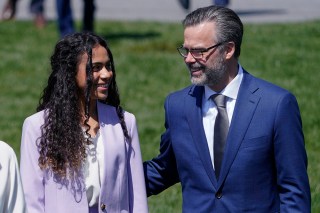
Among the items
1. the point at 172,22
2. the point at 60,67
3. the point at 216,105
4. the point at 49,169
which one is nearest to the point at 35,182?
the point at 49,169

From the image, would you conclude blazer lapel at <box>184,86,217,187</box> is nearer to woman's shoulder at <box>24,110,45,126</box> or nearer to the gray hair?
the gray hair

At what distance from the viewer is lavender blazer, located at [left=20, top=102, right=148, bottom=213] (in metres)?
5.94

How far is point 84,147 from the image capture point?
5.99 meters

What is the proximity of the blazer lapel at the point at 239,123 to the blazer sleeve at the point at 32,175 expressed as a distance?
0.92 m

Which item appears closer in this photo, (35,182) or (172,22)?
(35,182)

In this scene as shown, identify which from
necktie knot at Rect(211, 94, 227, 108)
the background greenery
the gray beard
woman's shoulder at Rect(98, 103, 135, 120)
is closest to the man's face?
the gray beard

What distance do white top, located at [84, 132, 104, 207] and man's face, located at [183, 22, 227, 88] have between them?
0.63 meters

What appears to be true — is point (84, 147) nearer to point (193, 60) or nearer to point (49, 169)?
point (49, 169)

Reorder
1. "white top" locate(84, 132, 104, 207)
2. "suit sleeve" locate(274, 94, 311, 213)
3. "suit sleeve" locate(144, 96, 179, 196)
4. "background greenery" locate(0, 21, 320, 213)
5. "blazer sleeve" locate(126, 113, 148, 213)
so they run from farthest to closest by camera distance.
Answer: "background greenery" locate(0, 21, 320, 213) → "suit sleeve" locate(144, 96, 179, 196) → "blazer sleeve" locate(126, 113, 148, 213) → "white top" locate(84, 132, 104, 207) → "suit sleeve" locate(274, 94, 311, 213)

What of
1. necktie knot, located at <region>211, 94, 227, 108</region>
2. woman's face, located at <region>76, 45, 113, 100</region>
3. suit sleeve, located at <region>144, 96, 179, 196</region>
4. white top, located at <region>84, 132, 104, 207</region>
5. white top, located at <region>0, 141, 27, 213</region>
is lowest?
suit sleeve, located at <region>144, 96, 179, 196</region>

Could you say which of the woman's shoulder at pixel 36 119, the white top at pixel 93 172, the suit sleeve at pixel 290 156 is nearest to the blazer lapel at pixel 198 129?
the suit sleeve at pixel 290 156

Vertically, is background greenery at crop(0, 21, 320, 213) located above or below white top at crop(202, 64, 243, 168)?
below

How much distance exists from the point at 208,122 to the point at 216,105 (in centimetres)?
11

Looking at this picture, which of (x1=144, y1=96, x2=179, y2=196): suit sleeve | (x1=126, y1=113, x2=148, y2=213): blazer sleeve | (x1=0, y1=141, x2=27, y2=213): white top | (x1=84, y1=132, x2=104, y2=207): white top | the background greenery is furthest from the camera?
the background greenery
